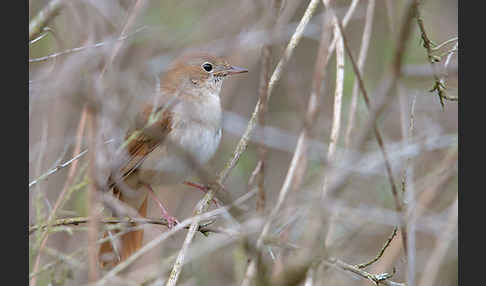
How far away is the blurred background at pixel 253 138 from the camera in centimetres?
218

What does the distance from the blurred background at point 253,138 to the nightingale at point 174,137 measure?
0.51 feet

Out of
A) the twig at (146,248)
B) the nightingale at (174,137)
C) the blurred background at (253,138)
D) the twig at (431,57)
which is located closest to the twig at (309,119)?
the blurred background at (253,138)

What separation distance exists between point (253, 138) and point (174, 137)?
91 centimetres

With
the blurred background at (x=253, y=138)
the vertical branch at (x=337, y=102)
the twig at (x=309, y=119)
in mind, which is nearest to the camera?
the twig at (x=309, y=119)

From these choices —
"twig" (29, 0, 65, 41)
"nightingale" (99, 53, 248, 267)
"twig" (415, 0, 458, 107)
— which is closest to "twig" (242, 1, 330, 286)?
"twig" (415, 0, 458, 107)

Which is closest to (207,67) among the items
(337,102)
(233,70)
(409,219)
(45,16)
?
(233,70)

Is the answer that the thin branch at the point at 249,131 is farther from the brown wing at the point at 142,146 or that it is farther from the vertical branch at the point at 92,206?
the brown wing at the point at 142,146

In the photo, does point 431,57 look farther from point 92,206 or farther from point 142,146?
point 142,146

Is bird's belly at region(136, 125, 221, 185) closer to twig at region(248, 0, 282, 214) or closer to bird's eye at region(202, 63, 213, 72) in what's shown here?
bird's eye at region(202, 63, 213, 72)

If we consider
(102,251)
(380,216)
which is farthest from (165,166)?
(380,216)

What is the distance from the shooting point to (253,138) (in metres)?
3.07

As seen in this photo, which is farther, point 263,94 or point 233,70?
point 233,70

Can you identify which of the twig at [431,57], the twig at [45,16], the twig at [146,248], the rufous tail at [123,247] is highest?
the twig at [431,57]

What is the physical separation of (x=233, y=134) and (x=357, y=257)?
1409mm
